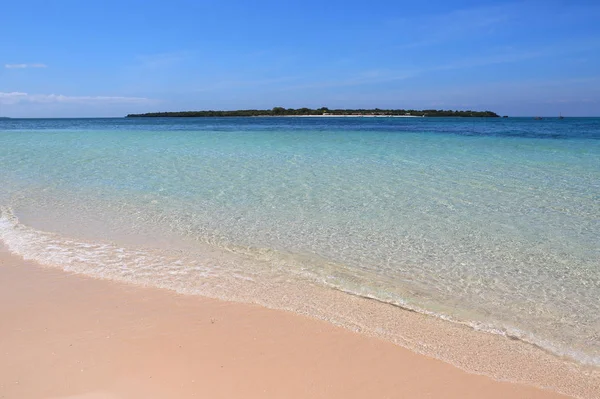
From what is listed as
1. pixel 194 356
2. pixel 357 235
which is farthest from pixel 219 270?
pixel 357 235

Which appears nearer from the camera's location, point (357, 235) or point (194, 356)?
point (194, 356)

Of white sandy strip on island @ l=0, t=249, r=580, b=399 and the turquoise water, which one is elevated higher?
the turquoise water

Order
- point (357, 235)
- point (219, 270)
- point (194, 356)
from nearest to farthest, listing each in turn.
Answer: point (194, 356), point (219, 270), point (357, 235)

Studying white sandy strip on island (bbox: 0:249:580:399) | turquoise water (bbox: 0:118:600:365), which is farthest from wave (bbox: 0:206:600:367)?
white sandy strip on island (bbox: 0:249:580:399)

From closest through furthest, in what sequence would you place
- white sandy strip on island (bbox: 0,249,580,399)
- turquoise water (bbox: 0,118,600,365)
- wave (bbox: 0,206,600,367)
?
white sandy strip on island (bbox: 0,249,580,399)
wave (bbox: 0,206,600,367)
turquoise water (bbox: 0,118,600,365)

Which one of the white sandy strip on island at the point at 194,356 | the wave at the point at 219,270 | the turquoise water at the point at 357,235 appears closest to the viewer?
the white sandy strip on island at the point at 194,356

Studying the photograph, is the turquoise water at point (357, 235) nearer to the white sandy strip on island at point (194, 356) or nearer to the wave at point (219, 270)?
the wave at point (219, 270)

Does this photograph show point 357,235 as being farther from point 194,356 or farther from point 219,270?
point 194,356

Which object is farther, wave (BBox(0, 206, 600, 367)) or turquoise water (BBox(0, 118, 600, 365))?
turquoise water (BBox(0, 118, 600, 365))

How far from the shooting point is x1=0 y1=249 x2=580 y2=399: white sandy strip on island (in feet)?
9.16

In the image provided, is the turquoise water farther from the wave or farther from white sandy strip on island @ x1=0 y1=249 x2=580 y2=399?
white sandy strip on island @ x1=0 y1=249 x2=580 y2=399

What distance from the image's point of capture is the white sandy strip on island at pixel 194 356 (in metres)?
2.79

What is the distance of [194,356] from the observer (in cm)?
315

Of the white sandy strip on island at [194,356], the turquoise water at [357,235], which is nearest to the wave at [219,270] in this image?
the turquoise water at [357,235]
